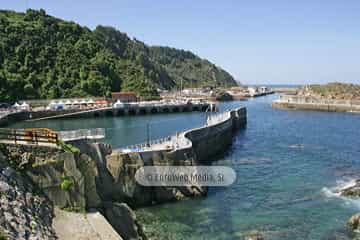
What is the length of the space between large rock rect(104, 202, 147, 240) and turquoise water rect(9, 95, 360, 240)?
228 centimetres

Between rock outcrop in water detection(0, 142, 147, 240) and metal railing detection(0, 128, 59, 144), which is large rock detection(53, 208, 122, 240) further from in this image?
metal railing detection(0, 128, 59, 144)

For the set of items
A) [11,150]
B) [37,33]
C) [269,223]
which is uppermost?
[37,33]

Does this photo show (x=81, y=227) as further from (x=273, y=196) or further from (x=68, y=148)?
(x=273, y=196)

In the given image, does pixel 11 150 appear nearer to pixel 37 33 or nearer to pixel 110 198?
pixel 110 198

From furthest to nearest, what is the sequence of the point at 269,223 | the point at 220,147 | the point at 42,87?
1. the point at 42,87
2. the point at 220,147
3. the point at 269,223

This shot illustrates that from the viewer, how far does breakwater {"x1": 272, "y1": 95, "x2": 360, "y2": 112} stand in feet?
334

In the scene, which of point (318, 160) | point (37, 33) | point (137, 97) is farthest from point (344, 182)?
point (37, 33)

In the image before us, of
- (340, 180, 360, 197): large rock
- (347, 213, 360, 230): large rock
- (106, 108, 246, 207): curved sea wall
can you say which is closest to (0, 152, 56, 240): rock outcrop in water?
(106, 108, 246, 207): curved sea wall

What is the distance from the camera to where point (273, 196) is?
100 ft

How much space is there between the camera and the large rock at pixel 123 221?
20406 mm

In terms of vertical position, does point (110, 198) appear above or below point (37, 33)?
below

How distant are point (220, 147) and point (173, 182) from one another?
22.0 m

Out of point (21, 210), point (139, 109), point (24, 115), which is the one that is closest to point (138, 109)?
point (139, 109)

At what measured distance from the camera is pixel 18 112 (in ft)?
251
